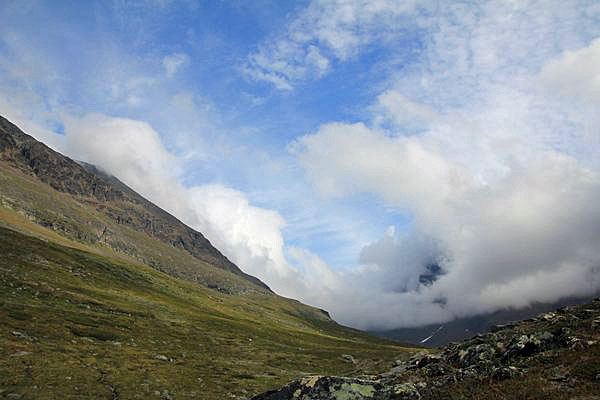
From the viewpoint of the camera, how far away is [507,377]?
18953 millimetres

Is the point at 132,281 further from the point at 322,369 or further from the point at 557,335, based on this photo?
the point at 557,335

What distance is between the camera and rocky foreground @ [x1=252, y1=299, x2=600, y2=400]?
1672 centimetres

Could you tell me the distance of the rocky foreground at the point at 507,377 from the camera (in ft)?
54.9

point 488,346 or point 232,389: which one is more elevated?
point 488,346

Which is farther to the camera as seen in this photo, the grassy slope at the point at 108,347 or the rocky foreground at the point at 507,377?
the grassy slope at the point at 108,347

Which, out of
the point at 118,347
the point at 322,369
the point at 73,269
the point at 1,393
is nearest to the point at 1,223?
the point at 73,269

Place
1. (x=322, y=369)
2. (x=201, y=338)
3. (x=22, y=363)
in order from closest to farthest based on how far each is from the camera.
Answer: (x=22, y=363) < (x=322, y=369) < (x=201, y=338)

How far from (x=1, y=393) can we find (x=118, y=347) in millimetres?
27634

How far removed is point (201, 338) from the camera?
8444 cm

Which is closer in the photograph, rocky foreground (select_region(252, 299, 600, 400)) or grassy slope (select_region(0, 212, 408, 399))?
rocky foreground (select_region(252, 299, 600, 400))

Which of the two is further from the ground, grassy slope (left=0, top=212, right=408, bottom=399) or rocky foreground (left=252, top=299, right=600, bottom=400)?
rocky foreground (left=252, top=299, right=600, bottom=400)

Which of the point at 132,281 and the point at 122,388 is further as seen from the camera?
the point at 132,281

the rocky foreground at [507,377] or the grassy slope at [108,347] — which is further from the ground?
the rocky foreground at [507,377]

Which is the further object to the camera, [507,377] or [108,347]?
[108,347]
